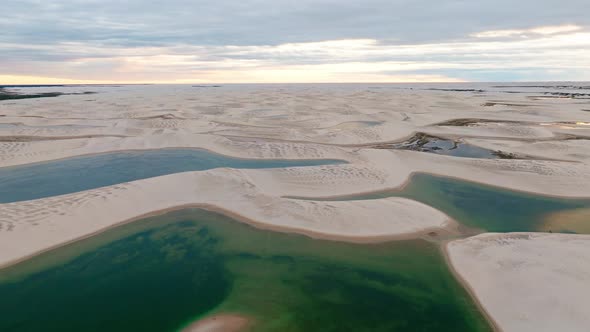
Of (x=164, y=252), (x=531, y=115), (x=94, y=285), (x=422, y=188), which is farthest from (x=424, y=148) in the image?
(x=531, y=115)

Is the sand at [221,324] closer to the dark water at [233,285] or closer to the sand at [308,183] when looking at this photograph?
the dark water at [233,285]

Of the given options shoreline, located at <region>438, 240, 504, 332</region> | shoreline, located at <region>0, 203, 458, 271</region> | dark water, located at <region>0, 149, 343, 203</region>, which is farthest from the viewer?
dark water, located at <region>0, 149, 343, 203</region>

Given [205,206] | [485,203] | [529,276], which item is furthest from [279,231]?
[485,203]

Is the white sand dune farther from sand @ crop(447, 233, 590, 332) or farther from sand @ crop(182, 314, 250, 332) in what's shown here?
sand @ crop(182, 314, 250, 332)

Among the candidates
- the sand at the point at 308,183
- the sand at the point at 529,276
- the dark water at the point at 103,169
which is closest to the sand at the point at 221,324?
the sand at the point at 308,183

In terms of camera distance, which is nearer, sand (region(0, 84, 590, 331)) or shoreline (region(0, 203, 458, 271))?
sand (region(0, 84, 590, 331))

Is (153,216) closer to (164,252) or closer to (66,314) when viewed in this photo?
(164,252)

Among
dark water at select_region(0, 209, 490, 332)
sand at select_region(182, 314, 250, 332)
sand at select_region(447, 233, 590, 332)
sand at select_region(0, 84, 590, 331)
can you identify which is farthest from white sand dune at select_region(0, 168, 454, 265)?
sand at select_region(182, 314, 250, 332)
